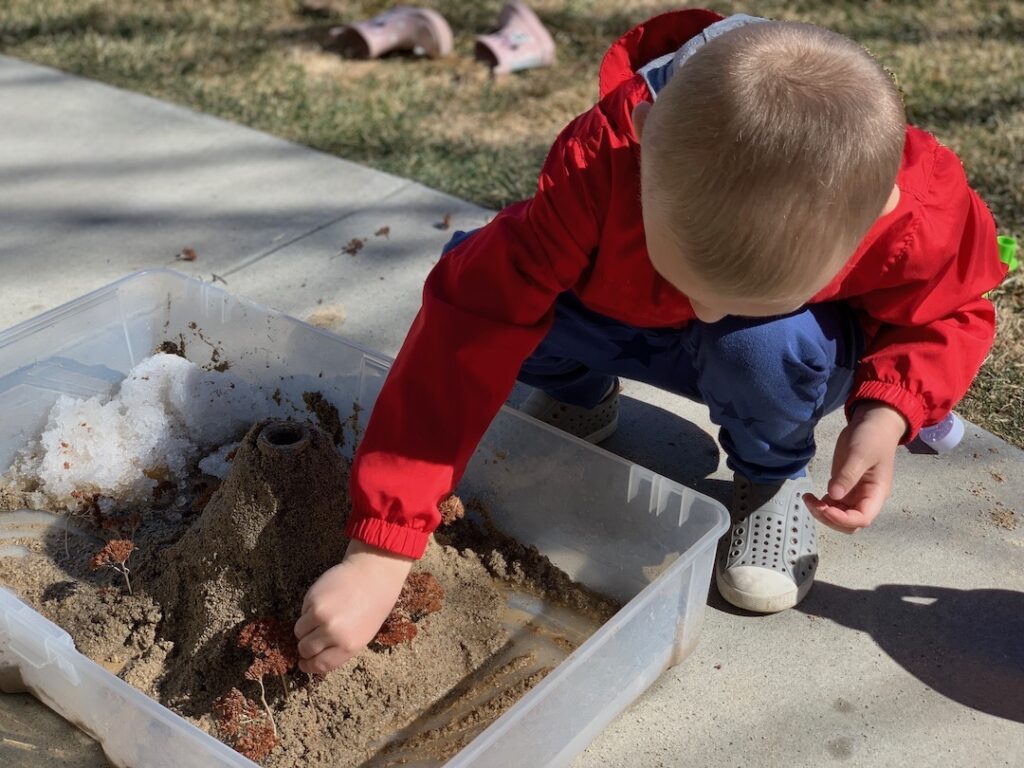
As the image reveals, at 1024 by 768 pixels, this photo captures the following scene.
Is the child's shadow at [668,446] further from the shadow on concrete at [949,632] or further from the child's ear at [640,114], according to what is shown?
the child's ear at [640,114]

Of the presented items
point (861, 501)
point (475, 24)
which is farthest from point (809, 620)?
point (475, 24)

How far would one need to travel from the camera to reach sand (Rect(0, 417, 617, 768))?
137 centimetres

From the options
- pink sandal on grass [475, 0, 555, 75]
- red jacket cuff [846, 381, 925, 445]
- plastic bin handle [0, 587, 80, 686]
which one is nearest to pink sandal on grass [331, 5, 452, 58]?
pink sandal on grass [475, 0, 555, 75]

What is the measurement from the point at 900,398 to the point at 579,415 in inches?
22.3

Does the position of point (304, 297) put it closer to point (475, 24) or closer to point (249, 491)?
point (249, 491)

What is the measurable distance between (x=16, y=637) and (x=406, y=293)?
106cm

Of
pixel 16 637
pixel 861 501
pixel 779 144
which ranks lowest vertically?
pixel 16 637

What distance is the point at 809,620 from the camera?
5.20ft

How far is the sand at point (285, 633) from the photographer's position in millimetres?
1368

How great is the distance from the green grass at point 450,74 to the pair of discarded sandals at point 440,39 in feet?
0.14

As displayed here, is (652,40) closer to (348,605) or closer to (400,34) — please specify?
(348,605)

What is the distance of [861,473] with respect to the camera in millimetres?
1335

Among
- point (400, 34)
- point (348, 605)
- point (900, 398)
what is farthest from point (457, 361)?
point (400, 34)

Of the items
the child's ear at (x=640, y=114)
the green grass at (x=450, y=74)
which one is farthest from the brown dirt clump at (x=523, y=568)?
the green grass at (x=450, y=74)
